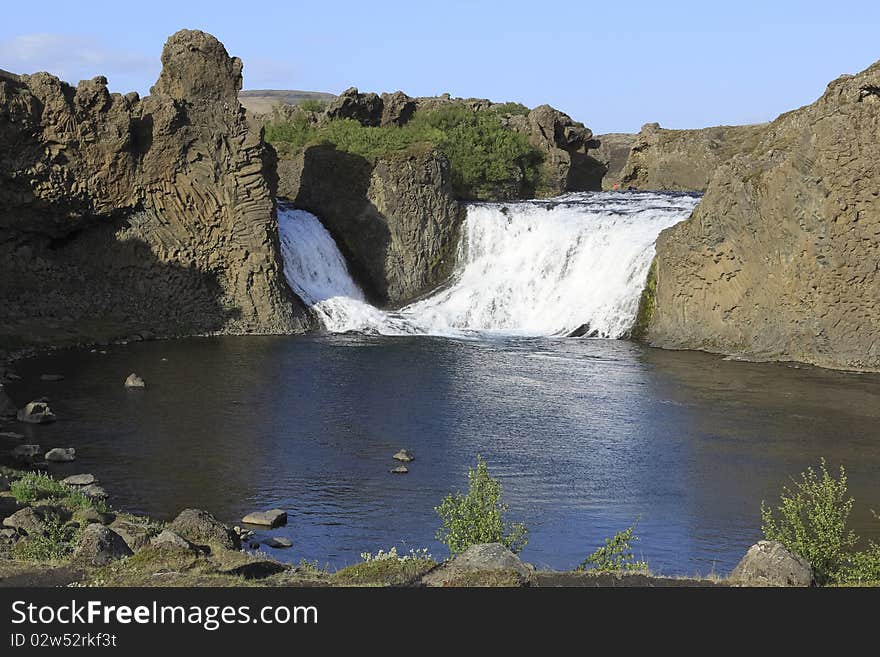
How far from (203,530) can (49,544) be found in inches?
132

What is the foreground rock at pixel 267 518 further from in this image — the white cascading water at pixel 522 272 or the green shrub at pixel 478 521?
the white cascading water at pixel 522 272

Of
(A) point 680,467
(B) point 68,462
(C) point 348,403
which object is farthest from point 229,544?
(C) point 348,403

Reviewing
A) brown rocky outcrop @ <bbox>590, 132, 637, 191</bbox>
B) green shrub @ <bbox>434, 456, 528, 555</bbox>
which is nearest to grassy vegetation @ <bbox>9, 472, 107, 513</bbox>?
green shrub @ <bbox>434, 456, 528, 555</bbox>

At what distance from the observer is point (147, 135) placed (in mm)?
48094

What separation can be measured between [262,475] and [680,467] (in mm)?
10017

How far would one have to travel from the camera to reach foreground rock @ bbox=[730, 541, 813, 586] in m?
14.6

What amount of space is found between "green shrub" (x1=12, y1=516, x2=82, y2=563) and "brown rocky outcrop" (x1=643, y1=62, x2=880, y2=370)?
3139 centimetres

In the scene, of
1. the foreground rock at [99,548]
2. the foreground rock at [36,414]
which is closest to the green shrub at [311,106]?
the foreground rock at [36,414]

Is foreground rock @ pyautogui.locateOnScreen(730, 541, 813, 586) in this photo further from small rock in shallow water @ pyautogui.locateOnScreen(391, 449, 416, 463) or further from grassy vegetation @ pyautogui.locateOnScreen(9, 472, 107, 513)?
small rock in shallow water @ pyautogui.locateOnScreen(391, 449, 416, 463)

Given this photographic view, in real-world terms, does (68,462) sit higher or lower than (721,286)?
lower

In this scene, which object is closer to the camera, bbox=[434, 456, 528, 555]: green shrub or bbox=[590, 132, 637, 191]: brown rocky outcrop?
bbox=[434, 456, 528, 555]: green shrub

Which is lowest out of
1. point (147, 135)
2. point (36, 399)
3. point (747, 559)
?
point (36, 399)

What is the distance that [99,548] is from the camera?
15.3m
